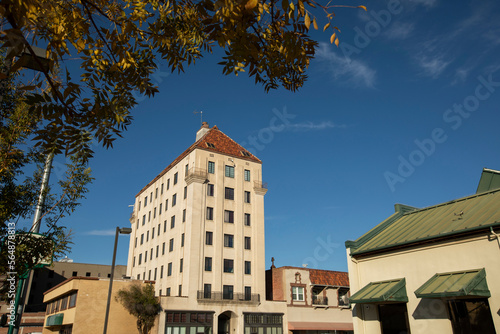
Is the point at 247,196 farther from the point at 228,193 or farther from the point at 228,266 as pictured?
the point at 228,266

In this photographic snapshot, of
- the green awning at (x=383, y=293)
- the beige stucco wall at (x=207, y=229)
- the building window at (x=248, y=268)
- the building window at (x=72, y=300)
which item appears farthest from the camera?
the building window at (x=248, y=268)

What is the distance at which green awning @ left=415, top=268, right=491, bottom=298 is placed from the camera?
12.3 metres

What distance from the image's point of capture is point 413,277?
15.0m

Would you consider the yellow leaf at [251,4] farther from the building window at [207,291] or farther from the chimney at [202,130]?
the chimney at [202,130]

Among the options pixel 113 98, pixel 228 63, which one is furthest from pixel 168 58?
pixel 228 63

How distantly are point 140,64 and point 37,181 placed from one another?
18.9 ft

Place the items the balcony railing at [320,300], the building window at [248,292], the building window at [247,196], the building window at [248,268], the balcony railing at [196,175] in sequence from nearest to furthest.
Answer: the building window at [248,292] < the balcony railing at [196,175] < the building window at [248,268] < the balcony railing at [320,300] < the building window at [247,196]

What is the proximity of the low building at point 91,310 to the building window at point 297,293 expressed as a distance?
1904cm

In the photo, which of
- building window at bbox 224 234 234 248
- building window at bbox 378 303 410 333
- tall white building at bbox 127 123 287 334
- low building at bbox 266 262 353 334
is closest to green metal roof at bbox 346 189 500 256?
building window at bbox 378 303 410 333

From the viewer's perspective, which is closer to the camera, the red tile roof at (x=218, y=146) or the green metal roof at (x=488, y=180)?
the green metal roof at (x=488, y=180)

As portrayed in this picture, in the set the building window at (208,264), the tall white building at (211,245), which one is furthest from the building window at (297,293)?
the building window at (208,264)

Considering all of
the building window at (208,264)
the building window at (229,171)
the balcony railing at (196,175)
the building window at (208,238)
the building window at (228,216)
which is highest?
the building window at (229,171)

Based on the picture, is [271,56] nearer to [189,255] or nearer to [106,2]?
[106,2]

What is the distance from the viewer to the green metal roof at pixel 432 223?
1407 centimetres
